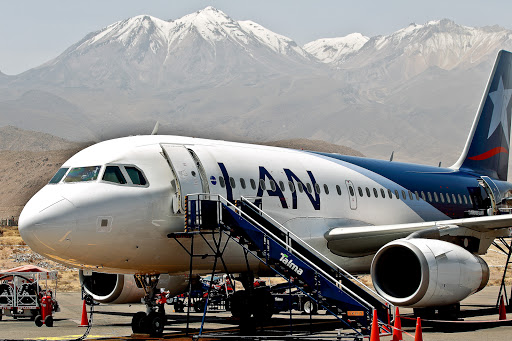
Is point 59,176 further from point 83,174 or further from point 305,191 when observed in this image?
point 305,191

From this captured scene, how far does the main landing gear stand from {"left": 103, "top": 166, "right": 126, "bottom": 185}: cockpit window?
9.28ft

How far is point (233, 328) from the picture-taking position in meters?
20.4

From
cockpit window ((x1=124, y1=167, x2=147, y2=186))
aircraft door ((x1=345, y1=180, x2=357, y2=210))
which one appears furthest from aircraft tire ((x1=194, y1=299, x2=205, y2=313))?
cockpit window ((x1=124, y1=167, x2=147, y2=186))

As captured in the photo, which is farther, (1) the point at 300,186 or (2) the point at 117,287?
(2) the point at 117,287

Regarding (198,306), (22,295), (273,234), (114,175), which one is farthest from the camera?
(198,306)

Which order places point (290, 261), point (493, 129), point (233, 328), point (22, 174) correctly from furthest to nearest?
point (22, 174) < point (493, 129) < point (233, 328) < point (290, 261)

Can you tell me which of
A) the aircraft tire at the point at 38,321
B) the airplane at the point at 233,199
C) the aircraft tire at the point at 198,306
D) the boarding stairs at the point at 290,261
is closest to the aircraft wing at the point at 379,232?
the airplane at the point at 233,199

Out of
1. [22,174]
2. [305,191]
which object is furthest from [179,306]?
[22,174]

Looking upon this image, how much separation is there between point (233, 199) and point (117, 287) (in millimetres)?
4498

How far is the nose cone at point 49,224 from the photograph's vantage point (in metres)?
15.6

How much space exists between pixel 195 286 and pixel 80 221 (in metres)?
6.38

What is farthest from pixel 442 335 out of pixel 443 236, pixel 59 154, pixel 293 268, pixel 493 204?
pixel 59 154

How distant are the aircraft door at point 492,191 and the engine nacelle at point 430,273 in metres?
9.57

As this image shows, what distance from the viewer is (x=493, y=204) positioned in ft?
92.4
